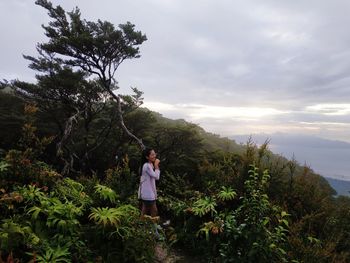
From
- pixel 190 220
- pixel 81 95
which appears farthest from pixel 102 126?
pixel 190 220

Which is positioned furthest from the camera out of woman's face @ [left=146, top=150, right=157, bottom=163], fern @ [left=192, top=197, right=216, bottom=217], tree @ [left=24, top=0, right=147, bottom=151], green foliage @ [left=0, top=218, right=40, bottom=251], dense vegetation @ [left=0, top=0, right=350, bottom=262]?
tree @ [left=24, top=0, right=147, bottom=151]

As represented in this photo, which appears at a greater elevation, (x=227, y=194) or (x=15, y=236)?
(x=227, y=194)

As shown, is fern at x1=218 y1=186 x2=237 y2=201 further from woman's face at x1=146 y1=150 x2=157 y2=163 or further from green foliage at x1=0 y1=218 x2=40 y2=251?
green foliage at x1=0 y1=218 x2=40 y2=251

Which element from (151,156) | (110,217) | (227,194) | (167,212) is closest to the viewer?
(110,217)

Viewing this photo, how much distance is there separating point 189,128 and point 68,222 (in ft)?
41.8

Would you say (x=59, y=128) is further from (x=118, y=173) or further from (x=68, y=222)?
(x=68, y=222)

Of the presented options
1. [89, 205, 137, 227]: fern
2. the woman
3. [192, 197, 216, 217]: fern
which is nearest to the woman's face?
the woman

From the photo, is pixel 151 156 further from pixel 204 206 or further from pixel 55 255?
pixel 55 255

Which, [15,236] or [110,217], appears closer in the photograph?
[15,236]

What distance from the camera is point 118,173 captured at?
9539 mm

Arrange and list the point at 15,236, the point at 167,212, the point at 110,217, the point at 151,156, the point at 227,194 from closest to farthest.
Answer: the point at 15,236 → the point at 110,217 → the point at 227,194 → the point at 151,156 → the point at 167,212

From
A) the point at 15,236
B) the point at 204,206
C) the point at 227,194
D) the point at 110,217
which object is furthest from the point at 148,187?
the point at 15,236

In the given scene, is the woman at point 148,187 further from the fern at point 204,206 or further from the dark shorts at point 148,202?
the fern at point 204,206

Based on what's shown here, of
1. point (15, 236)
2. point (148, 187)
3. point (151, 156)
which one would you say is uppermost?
point (151, 156)
